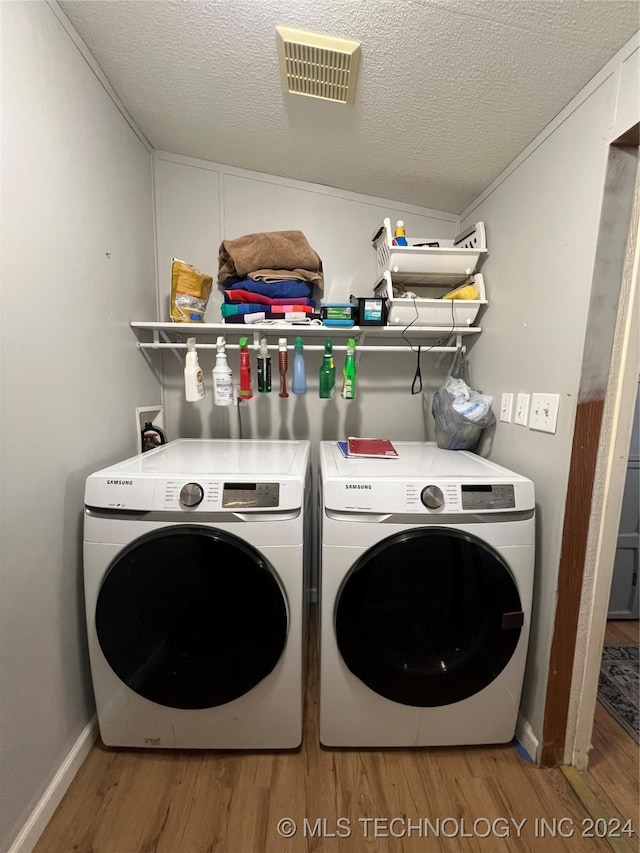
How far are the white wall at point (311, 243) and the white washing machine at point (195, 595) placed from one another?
2.25 ft

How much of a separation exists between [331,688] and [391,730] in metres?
0.25

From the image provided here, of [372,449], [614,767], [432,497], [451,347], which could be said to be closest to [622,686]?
[614,767]

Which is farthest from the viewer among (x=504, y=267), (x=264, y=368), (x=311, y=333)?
(x=311, y=333)

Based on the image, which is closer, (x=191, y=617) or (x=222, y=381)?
(x=191, y=617)

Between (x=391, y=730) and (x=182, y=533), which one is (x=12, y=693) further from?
(x=391, y=730)

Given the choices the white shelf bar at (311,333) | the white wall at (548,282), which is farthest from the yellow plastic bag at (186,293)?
the white wall at (548,282)

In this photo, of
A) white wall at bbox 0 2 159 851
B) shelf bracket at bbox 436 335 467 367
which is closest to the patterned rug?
shelf bracket at bbox 436 335 467 367

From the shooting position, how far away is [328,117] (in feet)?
3.81

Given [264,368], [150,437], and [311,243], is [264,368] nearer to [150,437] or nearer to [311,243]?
[150,437]

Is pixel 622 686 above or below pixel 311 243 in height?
below

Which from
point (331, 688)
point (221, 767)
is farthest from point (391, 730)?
point (221, 767)

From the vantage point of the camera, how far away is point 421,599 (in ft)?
3.29

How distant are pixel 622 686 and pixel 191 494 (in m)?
1.92

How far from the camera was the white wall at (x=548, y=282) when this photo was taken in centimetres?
90
